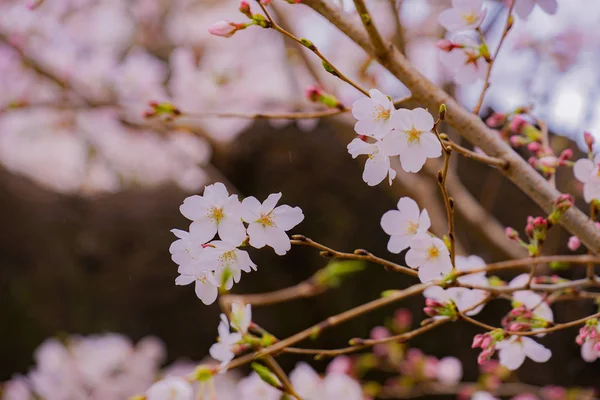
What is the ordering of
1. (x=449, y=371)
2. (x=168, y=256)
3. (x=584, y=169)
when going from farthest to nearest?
(x=168, y=256), (x=449, y=371), (x=584, y=169)

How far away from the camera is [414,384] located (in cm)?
160

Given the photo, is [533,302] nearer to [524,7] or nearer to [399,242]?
[399,242]

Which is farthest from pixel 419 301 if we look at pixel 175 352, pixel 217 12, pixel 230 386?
pixel 217 12

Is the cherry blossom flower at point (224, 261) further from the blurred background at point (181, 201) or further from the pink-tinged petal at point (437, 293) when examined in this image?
the blurred background at point (181, 201)

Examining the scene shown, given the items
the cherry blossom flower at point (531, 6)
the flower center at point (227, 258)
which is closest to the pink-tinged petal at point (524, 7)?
the cherry blossom flower at point (531, 6)

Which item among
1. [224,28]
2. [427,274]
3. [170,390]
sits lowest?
[170,390]

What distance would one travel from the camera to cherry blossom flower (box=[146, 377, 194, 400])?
74 centimetres

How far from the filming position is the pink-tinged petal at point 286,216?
0.54 metres

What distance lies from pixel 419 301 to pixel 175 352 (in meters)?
0.99

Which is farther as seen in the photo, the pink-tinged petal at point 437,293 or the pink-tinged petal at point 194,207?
the pink-tinged petal at point 437,293

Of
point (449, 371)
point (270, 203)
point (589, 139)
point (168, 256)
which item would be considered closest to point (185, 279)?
point (270, 203)

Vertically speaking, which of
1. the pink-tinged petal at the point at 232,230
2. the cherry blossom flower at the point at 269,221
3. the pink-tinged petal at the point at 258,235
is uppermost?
the cherry blossom flower at the point at 269,221

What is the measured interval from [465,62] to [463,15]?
7 cm

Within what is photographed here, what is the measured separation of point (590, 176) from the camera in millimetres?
604
